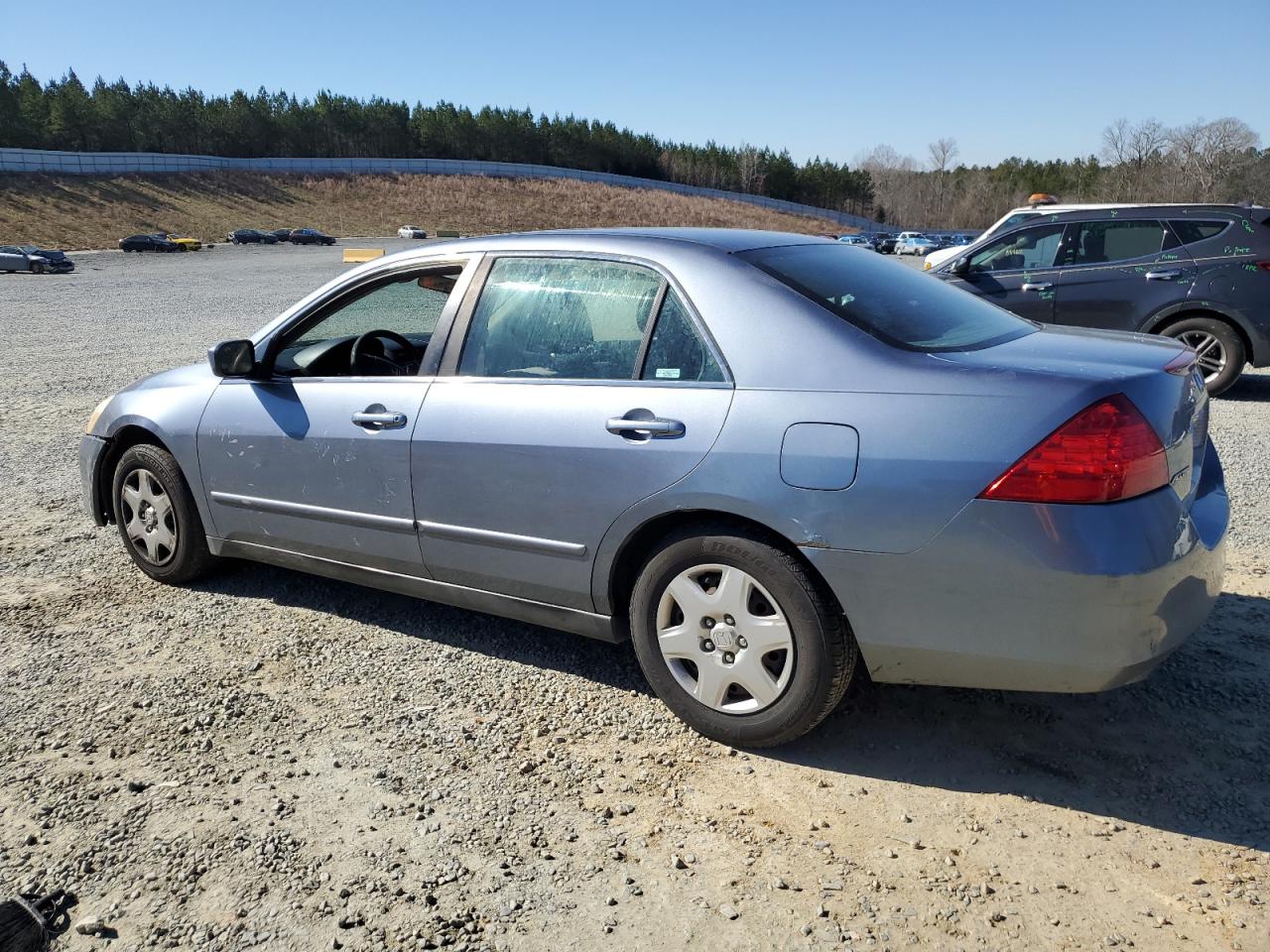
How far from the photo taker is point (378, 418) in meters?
3.73

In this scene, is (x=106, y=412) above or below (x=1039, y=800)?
above

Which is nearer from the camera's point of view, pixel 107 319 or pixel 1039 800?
pixel 1039 800

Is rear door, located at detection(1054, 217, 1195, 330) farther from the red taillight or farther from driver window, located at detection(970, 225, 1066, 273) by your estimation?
the red taillight

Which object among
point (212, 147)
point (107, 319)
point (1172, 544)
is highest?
point (212, 147)

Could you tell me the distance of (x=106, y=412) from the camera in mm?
4727

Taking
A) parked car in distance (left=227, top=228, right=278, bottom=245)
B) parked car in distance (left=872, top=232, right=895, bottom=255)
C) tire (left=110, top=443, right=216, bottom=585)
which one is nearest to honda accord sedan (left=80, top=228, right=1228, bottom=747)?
tire (left=110, top=443, right=216, bottom=585)

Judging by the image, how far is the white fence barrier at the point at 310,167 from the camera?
68812 mm

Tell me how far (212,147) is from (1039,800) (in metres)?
114

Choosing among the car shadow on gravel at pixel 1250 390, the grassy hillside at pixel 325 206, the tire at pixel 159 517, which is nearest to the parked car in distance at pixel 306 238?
the grassy hillside at pixel 325 206

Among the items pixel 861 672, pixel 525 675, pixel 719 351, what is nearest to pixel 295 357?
pixel 525 675

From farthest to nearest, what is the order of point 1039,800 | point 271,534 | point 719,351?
point 271,534 → point 719,351 → point 1039,800

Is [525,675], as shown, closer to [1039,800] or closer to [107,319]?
[1039,800]

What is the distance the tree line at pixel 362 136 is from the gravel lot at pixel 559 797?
4038 inches

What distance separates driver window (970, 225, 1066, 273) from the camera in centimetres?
959
